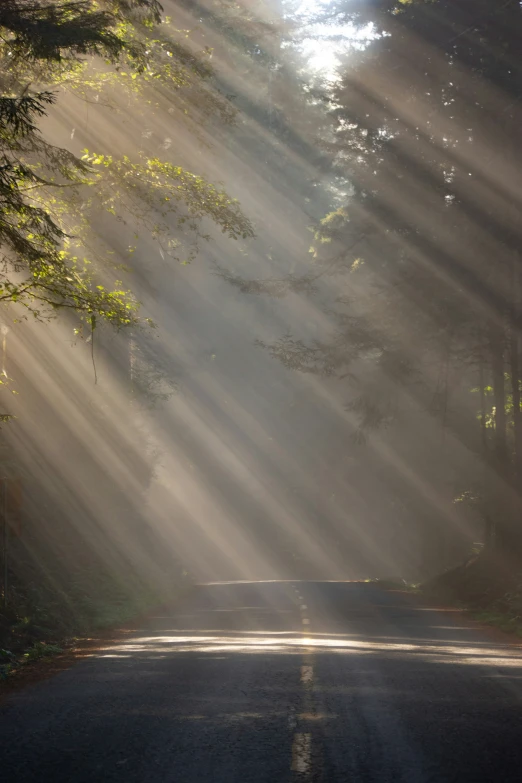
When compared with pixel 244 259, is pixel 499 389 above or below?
below

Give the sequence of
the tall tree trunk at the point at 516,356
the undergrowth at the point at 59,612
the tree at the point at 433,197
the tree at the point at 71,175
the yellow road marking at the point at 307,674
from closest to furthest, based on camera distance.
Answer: the yellow road marking at the point at 307,674 → the tree at the point at 71,175 → the undergrowth at the point at 59,612 → the tree at the point at 433,197 → the tall tree trunk at the point at 516,356

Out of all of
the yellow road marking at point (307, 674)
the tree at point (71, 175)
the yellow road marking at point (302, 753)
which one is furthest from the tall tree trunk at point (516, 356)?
the yellow road marking at point (302, 753)

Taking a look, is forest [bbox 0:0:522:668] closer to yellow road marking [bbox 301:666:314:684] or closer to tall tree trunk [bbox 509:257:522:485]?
tall tree trunk [bbox 509:257:522:485]

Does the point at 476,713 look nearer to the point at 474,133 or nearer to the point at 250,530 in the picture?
the point at 474,133

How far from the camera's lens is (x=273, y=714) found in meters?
7.79

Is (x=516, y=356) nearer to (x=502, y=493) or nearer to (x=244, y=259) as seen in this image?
(x=502, y=493)

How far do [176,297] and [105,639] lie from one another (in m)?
24.4

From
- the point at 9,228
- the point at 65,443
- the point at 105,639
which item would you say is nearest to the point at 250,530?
the point at 65,443

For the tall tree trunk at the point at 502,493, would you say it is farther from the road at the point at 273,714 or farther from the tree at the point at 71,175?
the tree at the point at 71,175

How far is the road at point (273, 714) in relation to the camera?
6.05 meters

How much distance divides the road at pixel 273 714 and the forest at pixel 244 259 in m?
2.94

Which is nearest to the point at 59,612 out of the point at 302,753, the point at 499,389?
the point at 302,753

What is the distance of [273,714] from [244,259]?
1609 inches

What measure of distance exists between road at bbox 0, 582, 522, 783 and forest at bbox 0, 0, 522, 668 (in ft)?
9.66
